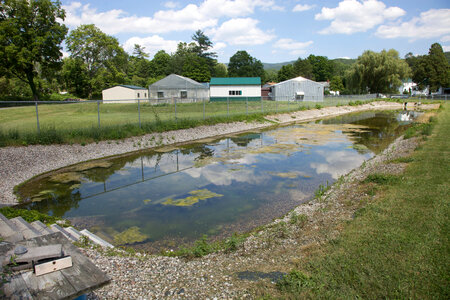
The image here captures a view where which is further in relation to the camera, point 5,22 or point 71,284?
point 5,22

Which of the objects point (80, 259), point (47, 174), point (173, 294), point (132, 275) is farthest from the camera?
point (47, 174)

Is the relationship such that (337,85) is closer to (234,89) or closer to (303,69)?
(303,69)

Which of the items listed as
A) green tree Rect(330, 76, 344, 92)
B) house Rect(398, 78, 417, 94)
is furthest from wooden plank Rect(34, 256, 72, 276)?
green tree Rect(330, 76, 344, 92)

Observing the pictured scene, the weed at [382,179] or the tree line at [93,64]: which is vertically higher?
the tree line at [93,64]

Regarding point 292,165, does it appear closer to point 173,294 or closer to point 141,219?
point 141,219

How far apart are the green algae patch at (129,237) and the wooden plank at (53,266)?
3.30m

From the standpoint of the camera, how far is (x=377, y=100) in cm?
5912

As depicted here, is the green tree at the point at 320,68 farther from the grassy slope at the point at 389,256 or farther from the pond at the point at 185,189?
the grassy slope at the point at 389,256

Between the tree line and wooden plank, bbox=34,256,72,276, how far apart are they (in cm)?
5175

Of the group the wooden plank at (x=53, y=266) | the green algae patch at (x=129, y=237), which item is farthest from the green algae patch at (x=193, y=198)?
the wooden plank at (x=53, y=266)

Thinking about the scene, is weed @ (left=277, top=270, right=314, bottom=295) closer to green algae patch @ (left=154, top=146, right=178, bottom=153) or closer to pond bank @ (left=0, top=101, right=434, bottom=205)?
pond bank @ (left=0, top=101, right=434, bottom=205)

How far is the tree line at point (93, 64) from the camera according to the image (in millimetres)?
45562

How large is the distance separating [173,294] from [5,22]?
54716mm

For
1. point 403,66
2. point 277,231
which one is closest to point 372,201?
point 277,231
